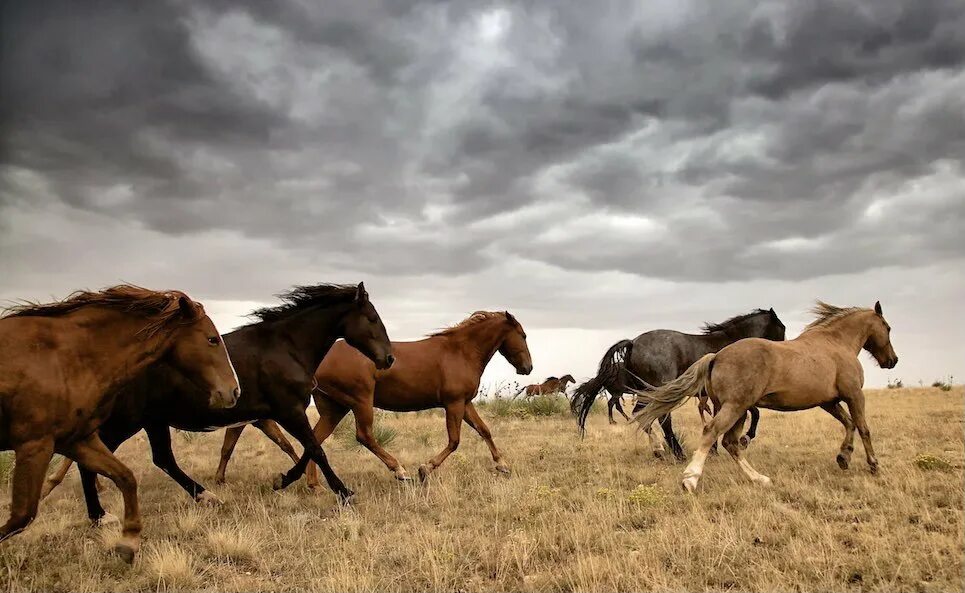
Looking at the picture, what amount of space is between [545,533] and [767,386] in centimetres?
382

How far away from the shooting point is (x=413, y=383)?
8812 mm

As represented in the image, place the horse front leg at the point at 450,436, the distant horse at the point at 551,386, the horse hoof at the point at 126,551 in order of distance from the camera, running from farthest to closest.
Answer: the distant horse at the point at 551,386 < the horse front leg at the point at 450,436 < the horse hoof at the point at 126,551

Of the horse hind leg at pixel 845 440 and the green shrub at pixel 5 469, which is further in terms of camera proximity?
the green shrub at pixel 5 469

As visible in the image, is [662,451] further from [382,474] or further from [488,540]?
[488,540]

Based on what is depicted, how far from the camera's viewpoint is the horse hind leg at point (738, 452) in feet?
23.5

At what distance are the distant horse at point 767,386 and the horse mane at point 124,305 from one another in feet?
17.4

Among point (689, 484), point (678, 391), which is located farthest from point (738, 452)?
point (689, 484)

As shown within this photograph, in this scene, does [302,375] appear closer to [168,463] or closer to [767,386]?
[168,463]

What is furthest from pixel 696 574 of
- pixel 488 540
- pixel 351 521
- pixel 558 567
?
pixel 351 521

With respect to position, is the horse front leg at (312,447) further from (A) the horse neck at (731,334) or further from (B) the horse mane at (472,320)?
(A) the horse neck at (731,334)

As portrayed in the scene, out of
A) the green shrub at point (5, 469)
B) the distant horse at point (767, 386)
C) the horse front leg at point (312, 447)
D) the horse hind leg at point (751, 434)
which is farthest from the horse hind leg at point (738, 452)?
the green shrub at point (5, 469)

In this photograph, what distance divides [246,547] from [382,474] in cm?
409

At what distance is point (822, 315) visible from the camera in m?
9.25

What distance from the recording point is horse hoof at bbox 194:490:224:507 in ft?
23.2
